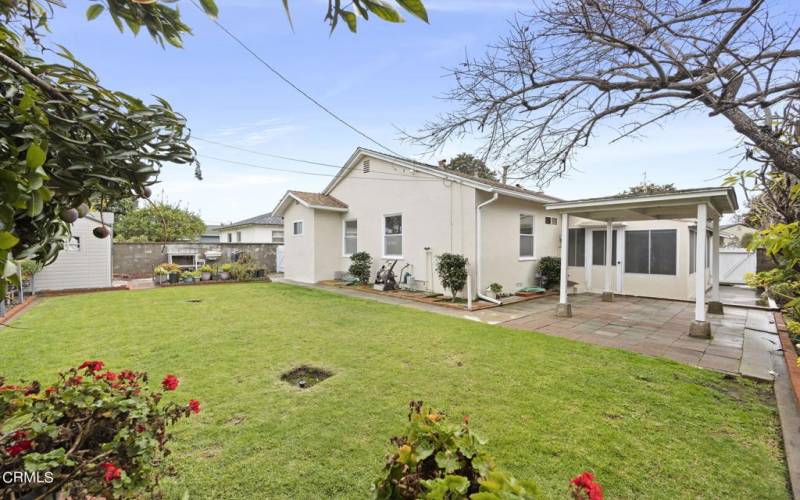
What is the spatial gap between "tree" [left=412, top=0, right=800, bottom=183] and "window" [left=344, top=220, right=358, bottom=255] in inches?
345

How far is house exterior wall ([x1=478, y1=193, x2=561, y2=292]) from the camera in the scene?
10094mm

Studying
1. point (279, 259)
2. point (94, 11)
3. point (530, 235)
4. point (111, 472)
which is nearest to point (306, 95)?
point (530, 235)

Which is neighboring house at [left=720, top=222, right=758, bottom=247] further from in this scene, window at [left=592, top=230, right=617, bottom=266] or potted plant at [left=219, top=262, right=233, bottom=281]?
potted plant at [left=219, top=262, right=233, bottom=281]

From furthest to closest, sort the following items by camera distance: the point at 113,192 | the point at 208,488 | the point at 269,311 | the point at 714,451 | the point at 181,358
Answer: the point at 269,311, the point at 181,358, the point at 714,451, the point at 208,488, the point at 113,192

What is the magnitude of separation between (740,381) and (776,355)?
180cm

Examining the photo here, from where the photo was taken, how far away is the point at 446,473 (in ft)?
4.38

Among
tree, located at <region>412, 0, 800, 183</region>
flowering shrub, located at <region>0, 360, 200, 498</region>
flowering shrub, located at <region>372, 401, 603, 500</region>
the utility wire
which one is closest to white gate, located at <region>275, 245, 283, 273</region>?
the utility wire

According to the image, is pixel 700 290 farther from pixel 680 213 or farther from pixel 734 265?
pixel 734 265

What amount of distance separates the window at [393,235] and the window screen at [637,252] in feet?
24.4

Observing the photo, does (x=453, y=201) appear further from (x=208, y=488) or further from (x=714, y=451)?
(x=208, y=488)

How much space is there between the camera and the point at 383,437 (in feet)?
9.61

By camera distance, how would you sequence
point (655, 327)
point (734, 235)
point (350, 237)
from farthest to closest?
1. point (734, 235)
2. point (350, 237)
3. point (655, 327)

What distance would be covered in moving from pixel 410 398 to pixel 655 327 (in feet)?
19.9

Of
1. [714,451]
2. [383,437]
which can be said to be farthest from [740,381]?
[383,437]
